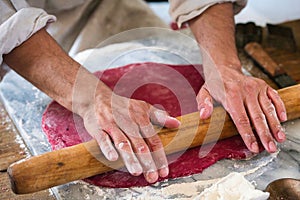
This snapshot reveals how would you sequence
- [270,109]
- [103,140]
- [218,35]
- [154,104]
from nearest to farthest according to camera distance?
1. [103,140]
2. [270,109]
3. [154,104]
4. [218,35]

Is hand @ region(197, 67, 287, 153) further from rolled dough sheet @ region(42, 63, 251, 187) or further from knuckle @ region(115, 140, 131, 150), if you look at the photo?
knuckle @ region(115, 140, 131, 150)

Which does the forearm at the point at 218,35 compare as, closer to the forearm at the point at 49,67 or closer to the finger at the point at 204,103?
the finger at the point at 204,103

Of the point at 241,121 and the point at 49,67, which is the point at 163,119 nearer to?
the point at 241,121

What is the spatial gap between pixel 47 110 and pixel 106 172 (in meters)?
0.32

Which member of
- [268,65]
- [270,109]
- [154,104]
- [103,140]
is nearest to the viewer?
[103,140]

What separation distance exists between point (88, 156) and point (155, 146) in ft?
0.49

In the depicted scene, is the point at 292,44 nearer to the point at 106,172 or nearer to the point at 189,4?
the point at 189,4

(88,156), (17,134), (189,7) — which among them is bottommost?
(17,134)

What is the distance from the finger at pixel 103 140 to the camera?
47.1 inches

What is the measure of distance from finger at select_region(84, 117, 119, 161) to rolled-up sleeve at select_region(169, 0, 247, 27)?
0.50 metres

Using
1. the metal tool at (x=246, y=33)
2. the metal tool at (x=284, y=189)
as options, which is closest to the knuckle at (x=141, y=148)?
the metal tool at (x=284, y=189)

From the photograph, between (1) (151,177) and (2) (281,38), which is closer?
(1) (151,177)

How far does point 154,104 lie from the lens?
4.75ft

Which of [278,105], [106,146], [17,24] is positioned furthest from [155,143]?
[17,24]
